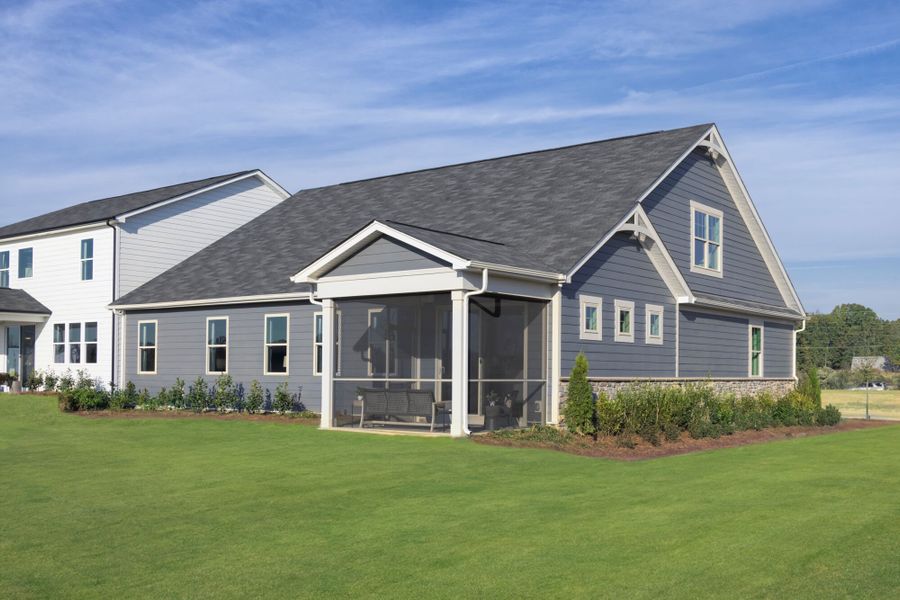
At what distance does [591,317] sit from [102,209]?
20366mm

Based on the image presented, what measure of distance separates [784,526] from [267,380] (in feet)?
56.7

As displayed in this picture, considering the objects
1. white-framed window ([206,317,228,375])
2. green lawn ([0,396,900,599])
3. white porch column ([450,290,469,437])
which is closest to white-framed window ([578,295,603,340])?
white porch column ([450,290,469,437])

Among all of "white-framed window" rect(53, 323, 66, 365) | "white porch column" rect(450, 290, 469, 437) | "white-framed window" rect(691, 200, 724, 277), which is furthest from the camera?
"white-framed window" rect(53, 323, 66, 365)

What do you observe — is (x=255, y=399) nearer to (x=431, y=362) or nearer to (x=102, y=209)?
(x=431, y=362)

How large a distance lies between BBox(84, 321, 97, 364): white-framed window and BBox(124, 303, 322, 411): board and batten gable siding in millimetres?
1824

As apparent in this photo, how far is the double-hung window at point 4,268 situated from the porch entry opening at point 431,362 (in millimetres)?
17450

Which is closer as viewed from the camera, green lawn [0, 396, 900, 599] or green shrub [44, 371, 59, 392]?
green lawn [0, 396, 900, 599]

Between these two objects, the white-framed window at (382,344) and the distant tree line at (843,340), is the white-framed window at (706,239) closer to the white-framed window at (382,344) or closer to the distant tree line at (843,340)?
the white-framed window at (382,344)

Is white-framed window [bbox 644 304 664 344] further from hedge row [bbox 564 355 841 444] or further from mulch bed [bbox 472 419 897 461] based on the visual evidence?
mulch bed [bbox 472 419 897 461]

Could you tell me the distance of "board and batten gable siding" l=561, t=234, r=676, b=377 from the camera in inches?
770

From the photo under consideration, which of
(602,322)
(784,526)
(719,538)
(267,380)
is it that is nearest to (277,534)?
(719,538)

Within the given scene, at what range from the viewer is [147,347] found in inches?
1096

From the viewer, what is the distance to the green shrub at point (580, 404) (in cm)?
1778

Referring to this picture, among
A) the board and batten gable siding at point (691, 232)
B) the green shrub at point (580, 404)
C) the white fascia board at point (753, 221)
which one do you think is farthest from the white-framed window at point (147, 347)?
the white fascia board at point (753, 221)
